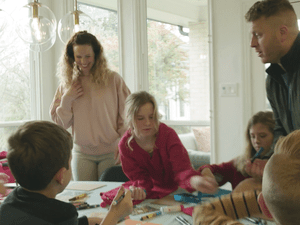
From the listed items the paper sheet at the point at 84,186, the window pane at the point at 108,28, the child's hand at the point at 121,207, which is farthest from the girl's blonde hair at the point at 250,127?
the window pane at the point at 108,28

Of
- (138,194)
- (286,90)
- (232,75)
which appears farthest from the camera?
(232,75)

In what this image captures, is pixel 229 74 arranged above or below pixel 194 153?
above

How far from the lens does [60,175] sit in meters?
1.08

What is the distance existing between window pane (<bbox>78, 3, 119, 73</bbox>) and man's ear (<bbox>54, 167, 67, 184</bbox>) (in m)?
3.48

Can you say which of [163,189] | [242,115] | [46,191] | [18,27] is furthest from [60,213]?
[242,115]

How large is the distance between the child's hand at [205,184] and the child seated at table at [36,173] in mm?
691

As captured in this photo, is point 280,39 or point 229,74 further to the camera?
point 229,74

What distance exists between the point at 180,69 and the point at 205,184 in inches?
107

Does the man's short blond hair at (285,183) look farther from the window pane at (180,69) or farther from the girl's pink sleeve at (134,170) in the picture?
the window pane at (180,69)

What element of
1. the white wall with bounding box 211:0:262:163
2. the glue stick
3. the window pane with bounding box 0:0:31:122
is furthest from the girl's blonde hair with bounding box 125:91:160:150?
the window pane with bounding box 0:0:31:122

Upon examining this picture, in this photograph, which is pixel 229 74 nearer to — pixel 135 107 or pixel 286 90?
pixel 286 90

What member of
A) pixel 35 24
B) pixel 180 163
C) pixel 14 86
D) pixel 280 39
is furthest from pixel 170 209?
pixel 14 86

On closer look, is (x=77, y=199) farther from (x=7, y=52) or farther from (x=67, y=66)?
(x=7, y=52)

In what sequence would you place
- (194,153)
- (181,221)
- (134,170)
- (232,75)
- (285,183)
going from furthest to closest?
(194,153), (232,75), (134,170), (181,221), (285,183)
